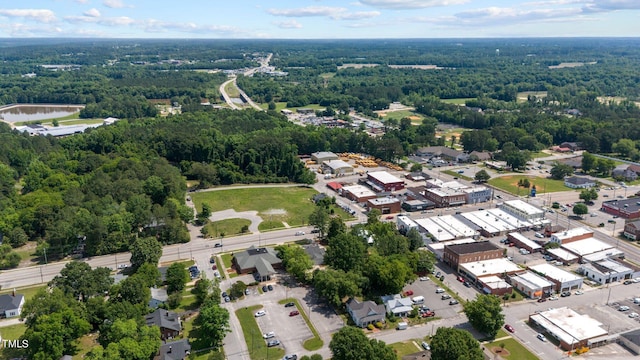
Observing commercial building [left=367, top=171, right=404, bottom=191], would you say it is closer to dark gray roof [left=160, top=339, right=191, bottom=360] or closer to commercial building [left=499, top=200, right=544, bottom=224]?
commercial building [left=499, top=200, right=544, bottom=224]

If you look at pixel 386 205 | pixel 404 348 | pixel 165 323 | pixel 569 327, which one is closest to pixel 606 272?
pixel 569 327

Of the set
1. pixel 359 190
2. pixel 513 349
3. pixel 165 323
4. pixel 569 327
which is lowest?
pixel 513 349

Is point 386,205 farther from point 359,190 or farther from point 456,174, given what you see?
point 456,174

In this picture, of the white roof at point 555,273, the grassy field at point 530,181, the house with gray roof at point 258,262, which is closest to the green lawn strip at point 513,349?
the white roof at point 555,273

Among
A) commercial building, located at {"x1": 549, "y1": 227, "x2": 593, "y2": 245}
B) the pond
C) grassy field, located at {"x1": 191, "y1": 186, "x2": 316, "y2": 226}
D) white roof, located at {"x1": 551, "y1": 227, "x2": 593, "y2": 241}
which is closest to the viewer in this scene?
commercial building, located at {"x1": 549, "y1": 227, "x2": 593, "y2": 245}

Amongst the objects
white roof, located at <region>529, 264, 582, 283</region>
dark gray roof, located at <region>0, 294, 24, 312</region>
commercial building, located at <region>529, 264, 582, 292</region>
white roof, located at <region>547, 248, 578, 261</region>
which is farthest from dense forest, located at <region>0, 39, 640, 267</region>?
commercial building, located at <region>529, 264, 582, 292</region>

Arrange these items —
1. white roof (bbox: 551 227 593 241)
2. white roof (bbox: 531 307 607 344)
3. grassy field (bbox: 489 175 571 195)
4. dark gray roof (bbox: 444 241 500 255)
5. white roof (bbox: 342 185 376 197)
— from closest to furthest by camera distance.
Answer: white roof (bbox: 531 307 607 344), dark gray roof (bbox: 444 241 500 255), white roof (bbox: 551 227 593 241), white roof (bbox: 342 185 376 197), grassy field (bbox: 489 175 571 195)

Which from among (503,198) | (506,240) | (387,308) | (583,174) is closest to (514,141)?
(583,174)

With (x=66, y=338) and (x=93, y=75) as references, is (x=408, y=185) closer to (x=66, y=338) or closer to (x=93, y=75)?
(x=66, y=338)
